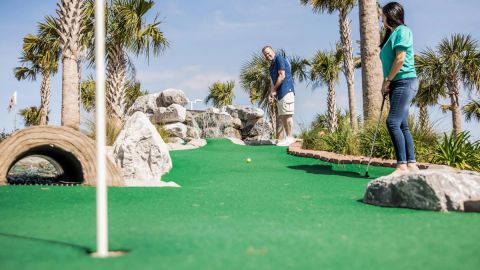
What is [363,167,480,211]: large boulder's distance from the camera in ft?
12.3

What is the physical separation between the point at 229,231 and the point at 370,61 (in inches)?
288

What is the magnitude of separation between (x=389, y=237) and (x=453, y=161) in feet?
18.3

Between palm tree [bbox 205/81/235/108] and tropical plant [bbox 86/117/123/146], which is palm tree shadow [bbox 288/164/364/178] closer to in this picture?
tropical plant [bbox 86/117/123/146]

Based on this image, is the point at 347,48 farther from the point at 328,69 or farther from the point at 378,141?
the point at 378,141

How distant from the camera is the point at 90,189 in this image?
4.70 m

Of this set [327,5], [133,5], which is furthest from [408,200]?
[327,5]

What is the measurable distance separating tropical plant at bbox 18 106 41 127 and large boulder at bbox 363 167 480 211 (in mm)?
34998

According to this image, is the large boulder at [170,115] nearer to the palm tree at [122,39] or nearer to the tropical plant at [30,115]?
the palm tree at [122,39]

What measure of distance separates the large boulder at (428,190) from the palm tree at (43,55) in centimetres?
1722

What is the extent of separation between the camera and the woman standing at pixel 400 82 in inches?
195

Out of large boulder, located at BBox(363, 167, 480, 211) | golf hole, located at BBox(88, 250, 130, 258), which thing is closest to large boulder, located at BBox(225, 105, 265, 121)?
large boulder, located at BBox(363, 167, 480, 211)

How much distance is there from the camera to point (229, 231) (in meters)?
2.74

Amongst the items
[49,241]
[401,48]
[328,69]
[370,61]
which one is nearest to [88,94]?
[328,69]

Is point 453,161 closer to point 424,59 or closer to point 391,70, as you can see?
point 391,70
